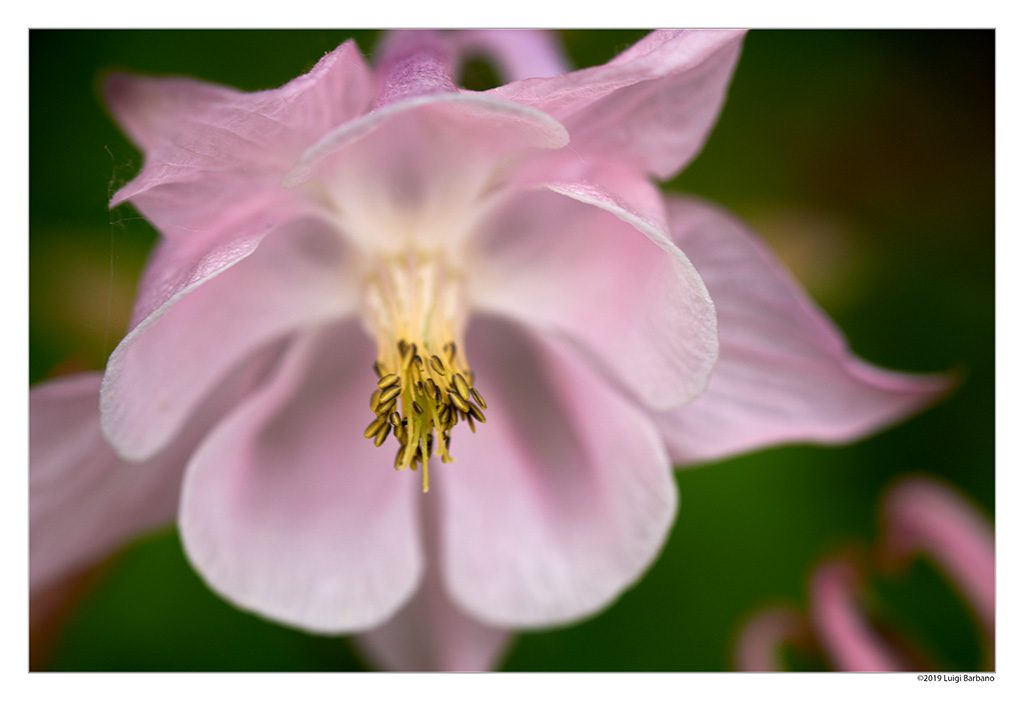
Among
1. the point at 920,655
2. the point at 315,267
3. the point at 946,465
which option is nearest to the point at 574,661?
the point at 920,655

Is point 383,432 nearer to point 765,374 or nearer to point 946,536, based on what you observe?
point 765,374

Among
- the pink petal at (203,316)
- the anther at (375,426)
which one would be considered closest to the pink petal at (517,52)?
the pink petal at (203,316)

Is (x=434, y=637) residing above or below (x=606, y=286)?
below

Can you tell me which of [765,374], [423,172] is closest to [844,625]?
[765,374]

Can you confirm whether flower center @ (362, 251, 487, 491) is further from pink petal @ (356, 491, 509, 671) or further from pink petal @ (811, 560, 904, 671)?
pink petal @ (811, 560, 904, 671)

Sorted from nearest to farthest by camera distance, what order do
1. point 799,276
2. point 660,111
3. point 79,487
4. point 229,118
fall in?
point 229,118
point 660,111
point 79,487
point 799,276

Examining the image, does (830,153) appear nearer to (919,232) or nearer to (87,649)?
(919,232)
